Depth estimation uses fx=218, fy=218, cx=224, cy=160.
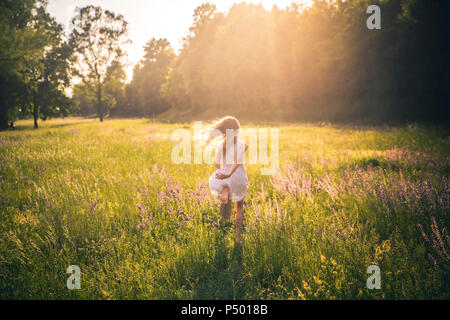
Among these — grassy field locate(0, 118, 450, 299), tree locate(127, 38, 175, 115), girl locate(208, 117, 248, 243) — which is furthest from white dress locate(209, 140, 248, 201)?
tree locate(127, 38, 175, 115)

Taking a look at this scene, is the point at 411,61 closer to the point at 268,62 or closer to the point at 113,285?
the point at 268,62

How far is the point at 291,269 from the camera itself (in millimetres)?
2154

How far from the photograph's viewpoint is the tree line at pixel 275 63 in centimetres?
1638

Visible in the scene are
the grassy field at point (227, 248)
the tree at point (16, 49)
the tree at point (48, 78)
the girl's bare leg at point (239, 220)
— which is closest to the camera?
the grassy field at point (227, 248)

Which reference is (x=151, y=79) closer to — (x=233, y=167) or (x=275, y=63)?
(x=275, y=63)

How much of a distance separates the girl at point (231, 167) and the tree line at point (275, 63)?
19281mm

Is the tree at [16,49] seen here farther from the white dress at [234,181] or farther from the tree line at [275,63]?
the white dress at [234,181]

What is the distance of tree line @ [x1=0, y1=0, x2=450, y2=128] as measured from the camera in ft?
53.7

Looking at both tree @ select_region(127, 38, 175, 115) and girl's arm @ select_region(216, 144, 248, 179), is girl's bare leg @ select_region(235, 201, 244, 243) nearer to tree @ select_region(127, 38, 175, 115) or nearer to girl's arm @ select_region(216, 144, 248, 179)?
girl's arm @ select_region(216, 144, 248, 179)

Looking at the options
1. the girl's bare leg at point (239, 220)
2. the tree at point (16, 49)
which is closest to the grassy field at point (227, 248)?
the girl's bare leg at point (239, 220)

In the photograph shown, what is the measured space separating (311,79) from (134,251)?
3040 centimetres

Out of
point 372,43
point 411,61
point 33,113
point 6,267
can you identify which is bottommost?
point 6,267

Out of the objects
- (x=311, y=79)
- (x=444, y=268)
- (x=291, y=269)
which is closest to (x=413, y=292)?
(x=444, y=268)

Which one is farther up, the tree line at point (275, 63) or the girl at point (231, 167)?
the tree line at point (275, 63)
